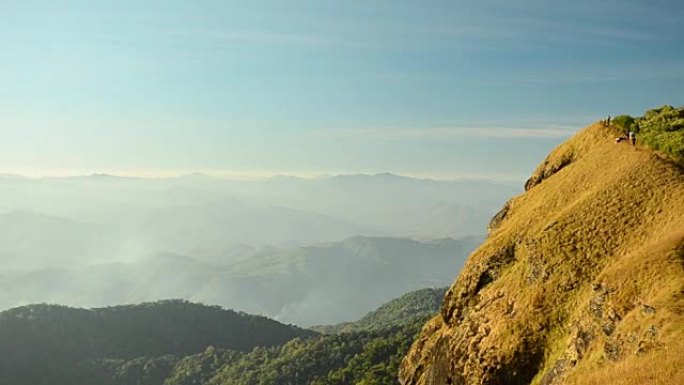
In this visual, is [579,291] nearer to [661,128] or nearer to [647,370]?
[647,370]

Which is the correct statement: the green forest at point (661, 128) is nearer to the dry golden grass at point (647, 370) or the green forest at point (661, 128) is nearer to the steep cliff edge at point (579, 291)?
the steep cliff edge at point (579, 291)

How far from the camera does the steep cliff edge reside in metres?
21.0

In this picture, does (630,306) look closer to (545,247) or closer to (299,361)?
(545,247)

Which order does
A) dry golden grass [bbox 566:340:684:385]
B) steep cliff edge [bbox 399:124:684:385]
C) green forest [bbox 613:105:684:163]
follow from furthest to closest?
green forest [bbox 613:105:684:163], steep cliff edge [bbox 399:124:684:385], dry golden grass [bbox 566:340:684:385]

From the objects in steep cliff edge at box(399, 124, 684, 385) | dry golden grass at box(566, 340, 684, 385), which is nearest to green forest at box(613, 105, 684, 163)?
steep cliff edge at box(399, 124, 684, 385)

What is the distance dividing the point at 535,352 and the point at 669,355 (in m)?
6.68

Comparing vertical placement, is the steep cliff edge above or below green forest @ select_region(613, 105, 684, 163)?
below

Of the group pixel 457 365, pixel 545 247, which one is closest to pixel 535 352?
pixel 457 365

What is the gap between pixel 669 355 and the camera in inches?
742

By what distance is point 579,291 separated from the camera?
2556 cm

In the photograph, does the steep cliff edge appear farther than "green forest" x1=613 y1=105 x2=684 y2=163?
No

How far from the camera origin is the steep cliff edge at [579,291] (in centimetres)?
2098

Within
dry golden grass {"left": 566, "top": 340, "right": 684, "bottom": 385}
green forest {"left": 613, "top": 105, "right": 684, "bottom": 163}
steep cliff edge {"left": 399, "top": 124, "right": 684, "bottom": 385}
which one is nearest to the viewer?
dry golden grass {"left": 566, "top": 340, "right": 684, "bottom": 385}

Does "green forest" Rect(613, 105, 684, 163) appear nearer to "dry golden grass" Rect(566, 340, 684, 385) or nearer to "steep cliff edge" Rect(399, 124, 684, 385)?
"steep cliff edge" Rect(399, 124, 684, 385)
